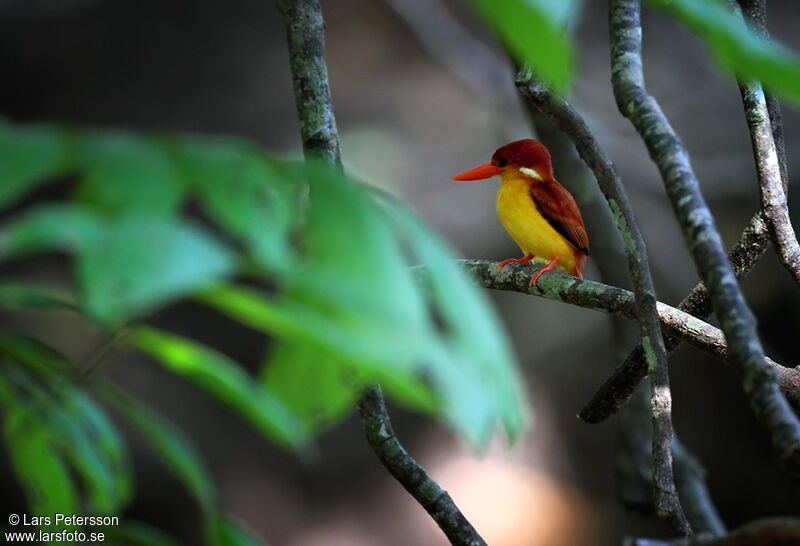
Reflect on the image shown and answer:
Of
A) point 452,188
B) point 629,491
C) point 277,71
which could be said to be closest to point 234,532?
point 629,491

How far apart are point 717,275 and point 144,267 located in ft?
1.36

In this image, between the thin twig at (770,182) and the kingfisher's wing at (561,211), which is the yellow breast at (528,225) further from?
the thin twig at (770,182)

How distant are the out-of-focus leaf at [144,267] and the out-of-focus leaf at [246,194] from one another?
26 mm

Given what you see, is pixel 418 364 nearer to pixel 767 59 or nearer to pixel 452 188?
pixel 767 59

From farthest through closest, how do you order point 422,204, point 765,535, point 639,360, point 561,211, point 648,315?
point 422,204, point 561,211, point 639,360, point 648,315, point 765,535

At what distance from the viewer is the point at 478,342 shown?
0.89 feet

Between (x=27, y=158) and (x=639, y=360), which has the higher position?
(x=639, y=360)

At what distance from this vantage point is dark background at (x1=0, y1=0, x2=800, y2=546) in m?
3.49

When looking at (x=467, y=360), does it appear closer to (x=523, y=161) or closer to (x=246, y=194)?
(x=246, y=194)

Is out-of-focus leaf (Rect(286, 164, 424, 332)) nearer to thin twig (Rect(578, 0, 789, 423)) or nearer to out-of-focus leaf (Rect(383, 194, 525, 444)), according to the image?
out-of-focus leaf (Rect(383, 194, 525, 444))

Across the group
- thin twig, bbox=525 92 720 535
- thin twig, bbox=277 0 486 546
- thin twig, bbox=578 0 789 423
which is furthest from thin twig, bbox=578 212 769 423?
thin twig, bbox=525 92 720 535

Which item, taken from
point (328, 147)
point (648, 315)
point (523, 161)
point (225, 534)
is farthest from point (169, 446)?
point (523, 161)

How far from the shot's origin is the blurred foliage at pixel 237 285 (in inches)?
9.4

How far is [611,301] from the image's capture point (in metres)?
1.20
